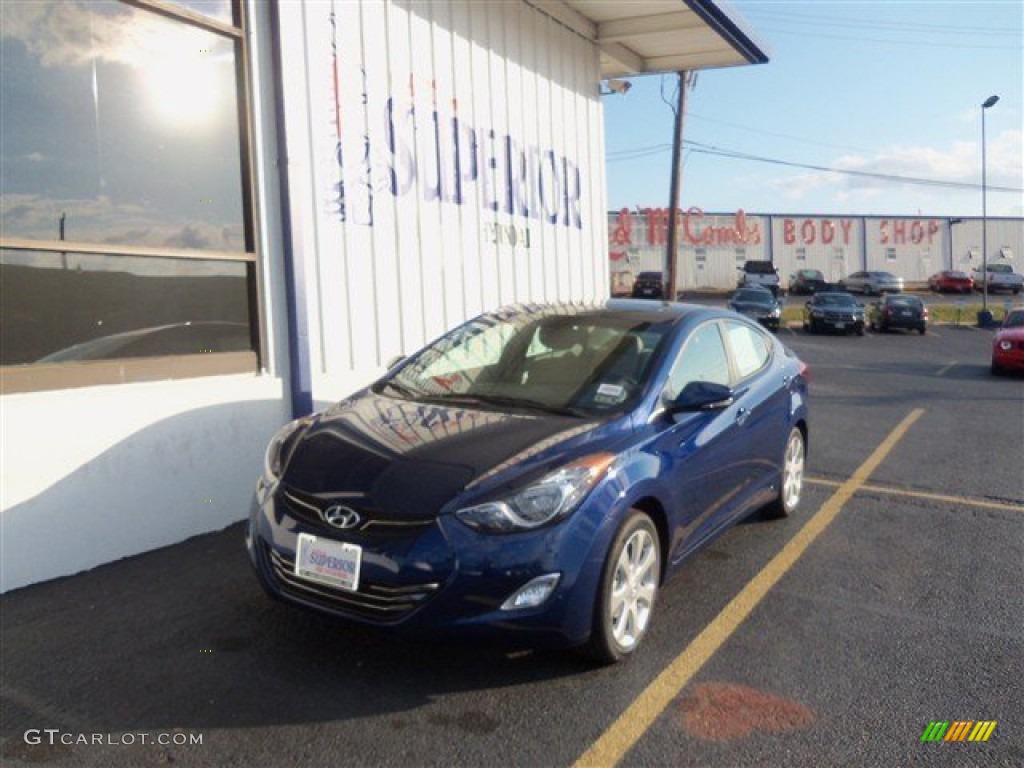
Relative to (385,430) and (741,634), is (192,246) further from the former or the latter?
(741,634)

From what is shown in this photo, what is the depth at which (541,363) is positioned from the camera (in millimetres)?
4551


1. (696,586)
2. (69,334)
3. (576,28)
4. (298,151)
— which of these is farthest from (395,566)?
(576,28)

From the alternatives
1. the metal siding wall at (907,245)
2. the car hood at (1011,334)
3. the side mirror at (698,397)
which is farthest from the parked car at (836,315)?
the metal siding wall at (907,245)

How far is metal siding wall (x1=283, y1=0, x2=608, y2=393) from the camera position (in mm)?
6383

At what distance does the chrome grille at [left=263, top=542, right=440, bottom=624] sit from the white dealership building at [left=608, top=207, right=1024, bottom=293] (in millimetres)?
48973

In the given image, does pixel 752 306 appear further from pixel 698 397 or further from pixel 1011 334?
pixel 698 397

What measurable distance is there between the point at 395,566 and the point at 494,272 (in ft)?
18.6

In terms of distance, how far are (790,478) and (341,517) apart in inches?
143

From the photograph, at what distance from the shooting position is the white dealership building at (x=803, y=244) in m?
54.8

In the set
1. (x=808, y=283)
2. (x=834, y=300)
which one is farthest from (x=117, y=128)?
(x=808, y=283)

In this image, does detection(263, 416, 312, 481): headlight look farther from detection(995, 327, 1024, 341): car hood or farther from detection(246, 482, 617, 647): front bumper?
detection(995, 327, 1024, 341): car hood

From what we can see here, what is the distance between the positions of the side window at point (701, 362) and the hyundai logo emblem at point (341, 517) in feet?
5.35

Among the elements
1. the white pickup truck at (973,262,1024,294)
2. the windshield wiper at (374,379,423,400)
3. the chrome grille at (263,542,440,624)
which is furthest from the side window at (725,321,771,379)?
the white pickup truck at (973,262,1024,294)

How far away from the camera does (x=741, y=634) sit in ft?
13.0
